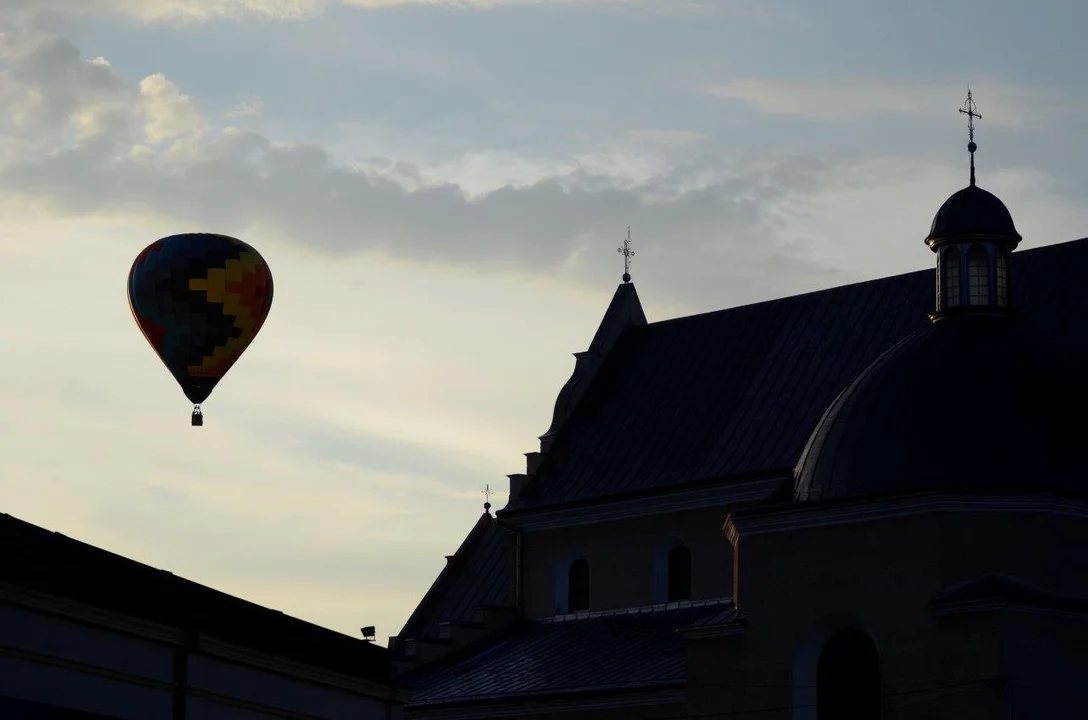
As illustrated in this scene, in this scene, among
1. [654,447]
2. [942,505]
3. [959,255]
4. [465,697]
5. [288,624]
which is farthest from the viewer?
[654,447]

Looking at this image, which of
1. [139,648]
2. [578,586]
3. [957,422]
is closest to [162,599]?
[139,648]

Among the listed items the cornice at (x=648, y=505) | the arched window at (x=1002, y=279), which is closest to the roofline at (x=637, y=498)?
the cornice at (x=648, y=505)

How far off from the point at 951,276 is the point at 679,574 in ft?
31.1

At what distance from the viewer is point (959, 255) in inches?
1747

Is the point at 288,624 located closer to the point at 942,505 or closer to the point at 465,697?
the point at 942,505

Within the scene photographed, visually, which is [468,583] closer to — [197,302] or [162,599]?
[197,302]

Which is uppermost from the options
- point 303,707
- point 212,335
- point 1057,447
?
point 212,335

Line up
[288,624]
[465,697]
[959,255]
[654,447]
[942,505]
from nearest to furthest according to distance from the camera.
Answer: [288,624], [942,505], [959,255], [465,697], [654,447]

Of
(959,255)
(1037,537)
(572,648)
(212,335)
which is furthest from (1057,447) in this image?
(212,335)

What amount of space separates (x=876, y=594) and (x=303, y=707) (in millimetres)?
12583

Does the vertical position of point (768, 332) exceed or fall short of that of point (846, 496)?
it exceeds it

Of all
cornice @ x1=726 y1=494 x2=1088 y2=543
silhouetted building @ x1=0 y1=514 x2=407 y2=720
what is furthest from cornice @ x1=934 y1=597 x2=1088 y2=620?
silhouetted building @ x1=0 y1=514 x2=407 y2=720

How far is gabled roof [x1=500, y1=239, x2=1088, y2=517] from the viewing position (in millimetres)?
48781

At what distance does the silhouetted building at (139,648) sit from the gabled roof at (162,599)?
17 mm
